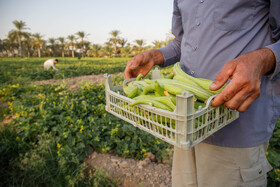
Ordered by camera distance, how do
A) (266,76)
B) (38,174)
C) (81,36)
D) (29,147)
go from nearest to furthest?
(266,76)
(38,174)
(29,147)
(81,36)

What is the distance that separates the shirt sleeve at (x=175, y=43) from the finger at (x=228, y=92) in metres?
1.03

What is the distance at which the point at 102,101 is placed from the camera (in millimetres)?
5199

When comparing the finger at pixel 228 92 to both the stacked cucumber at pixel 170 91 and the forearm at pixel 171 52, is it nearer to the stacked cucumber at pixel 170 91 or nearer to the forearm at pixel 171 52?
the stacked cucumber at pixel 170 91

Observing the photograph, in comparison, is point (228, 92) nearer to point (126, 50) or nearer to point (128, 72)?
point (128, 72)

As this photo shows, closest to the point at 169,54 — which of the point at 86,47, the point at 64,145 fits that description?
the point at 64,145

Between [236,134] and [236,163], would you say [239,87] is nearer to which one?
[236,134]

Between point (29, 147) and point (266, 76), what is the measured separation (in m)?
3.79

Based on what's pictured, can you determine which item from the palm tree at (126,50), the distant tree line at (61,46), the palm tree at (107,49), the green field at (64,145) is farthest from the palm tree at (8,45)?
the green field at (64,145)

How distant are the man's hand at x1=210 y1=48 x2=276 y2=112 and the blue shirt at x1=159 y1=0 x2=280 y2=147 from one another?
0.24m

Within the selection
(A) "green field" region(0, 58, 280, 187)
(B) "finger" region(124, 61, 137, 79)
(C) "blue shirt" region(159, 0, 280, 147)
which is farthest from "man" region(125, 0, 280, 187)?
(A) "green field" region(0, 58, 280, 187)

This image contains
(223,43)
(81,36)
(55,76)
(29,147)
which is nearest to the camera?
(223,43)

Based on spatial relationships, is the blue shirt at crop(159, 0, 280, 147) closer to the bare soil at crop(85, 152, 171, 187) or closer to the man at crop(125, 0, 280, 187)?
the man at crop(125, 0, 280, 187)

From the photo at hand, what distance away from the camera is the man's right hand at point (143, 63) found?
1.74 m

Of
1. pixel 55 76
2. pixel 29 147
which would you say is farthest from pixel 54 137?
pixel 55 76
